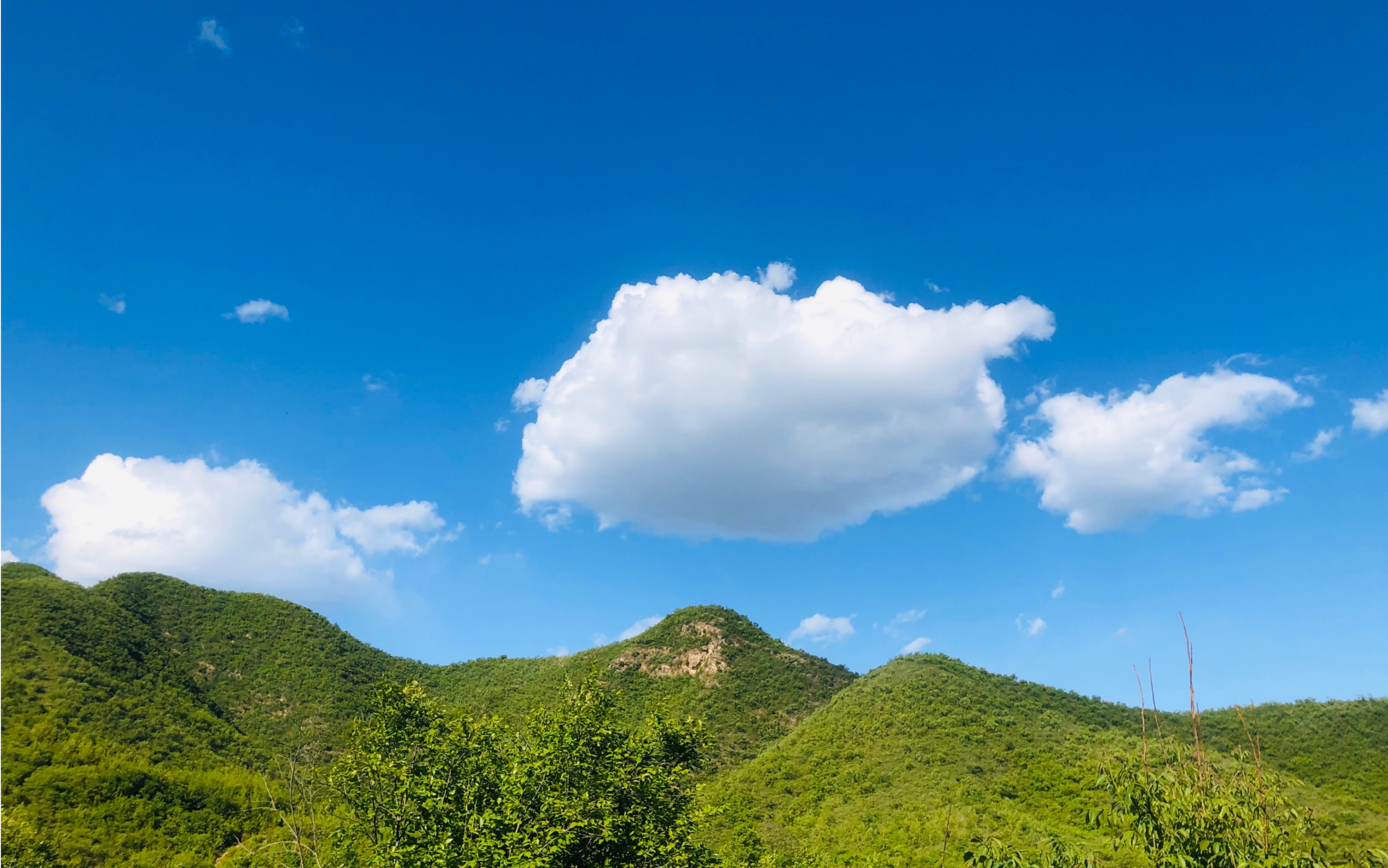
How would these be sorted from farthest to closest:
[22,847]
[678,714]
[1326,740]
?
[678,714] → [1326,740] → [22,847]

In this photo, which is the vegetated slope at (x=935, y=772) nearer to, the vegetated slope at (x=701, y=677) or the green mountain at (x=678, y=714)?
the green mountain at (x=678, y=714)

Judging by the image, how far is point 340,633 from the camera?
10912 centimetres

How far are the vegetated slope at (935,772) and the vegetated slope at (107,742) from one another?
40.6 meters

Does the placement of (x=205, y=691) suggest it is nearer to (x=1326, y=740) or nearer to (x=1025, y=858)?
(x=1025, y=858)

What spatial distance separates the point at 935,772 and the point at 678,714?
22034mm

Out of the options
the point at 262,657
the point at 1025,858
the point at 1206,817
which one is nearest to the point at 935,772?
the point at 1025,858

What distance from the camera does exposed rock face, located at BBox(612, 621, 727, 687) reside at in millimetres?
100438

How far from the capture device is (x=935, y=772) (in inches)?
2195

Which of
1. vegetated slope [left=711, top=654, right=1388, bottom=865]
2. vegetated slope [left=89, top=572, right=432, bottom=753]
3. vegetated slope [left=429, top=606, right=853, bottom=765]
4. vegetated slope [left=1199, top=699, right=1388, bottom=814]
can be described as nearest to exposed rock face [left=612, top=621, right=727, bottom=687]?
vegetated slope [left=429, top=606, right=853, bottom=765]

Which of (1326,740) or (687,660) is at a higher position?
(687,660)

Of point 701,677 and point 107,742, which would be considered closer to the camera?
point 107,742

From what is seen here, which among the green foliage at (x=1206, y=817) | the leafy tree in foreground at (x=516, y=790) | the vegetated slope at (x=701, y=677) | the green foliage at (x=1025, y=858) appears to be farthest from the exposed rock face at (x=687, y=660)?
the green foliage at (x=1206, y=817)

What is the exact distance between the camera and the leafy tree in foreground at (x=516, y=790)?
16.8m

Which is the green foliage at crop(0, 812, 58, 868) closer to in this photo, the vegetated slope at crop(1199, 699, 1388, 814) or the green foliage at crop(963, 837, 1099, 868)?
the green foliage at crop(963, 837, 1099, 868)
